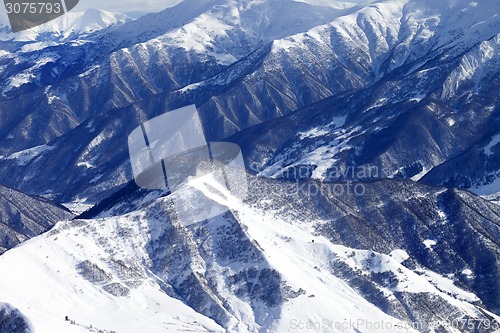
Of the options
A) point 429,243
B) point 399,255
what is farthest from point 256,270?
point 429,243

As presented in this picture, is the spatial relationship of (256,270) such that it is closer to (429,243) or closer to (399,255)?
(399,255)

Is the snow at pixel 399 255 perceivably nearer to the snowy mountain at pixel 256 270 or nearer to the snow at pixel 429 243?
the snowy mountain at pixel 256 270

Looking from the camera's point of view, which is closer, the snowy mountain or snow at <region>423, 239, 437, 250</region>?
the snowy mountain

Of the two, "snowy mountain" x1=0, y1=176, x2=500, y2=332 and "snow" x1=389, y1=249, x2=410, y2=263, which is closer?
"snowy mountain" x1=0, y1=176, x2=500, y2=332

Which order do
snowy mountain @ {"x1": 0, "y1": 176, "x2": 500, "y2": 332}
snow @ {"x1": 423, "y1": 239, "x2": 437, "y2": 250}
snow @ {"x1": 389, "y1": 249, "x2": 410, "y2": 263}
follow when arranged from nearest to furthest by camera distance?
snowy mountain @ {"x1": 0, "y1": 176, "x2": 500, "y2": 332}
snow @ {"x1": 389, "y1": 249, "x2": 410, "y2": 263}
snow @ {"x1": 423, "y1": 239, "x2": 437, "y2": 250}

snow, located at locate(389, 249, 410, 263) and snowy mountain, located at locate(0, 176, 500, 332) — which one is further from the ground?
snowy mountain, located at locate(0, 176, 500, 332)

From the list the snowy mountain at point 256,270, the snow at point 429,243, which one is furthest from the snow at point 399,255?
the snow at point 429,243

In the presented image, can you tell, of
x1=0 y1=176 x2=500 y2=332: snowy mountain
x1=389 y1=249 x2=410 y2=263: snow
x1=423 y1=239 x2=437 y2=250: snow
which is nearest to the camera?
x1=0 y1=176 x2=500 y2=332: snowy mountain

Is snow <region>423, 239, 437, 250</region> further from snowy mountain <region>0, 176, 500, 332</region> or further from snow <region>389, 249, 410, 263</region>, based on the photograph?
snow <region>389, 249, 410, 263</region>

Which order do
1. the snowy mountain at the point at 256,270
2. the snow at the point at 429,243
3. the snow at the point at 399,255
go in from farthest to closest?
the snow at the point at 429,243 → the snow at the point at 399,255 → the snowy mountain at the point at 256,270

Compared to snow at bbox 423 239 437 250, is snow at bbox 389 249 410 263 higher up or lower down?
higher up

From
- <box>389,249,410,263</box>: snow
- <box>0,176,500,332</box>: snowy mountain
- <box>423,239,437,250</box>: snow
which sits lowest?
<box>423,239,437,250</box>: snow

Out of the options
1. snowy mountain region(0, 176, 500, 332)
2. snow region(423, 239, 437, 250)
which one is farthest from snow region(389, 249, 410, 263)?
snow region(423, 239, 437, 250)
